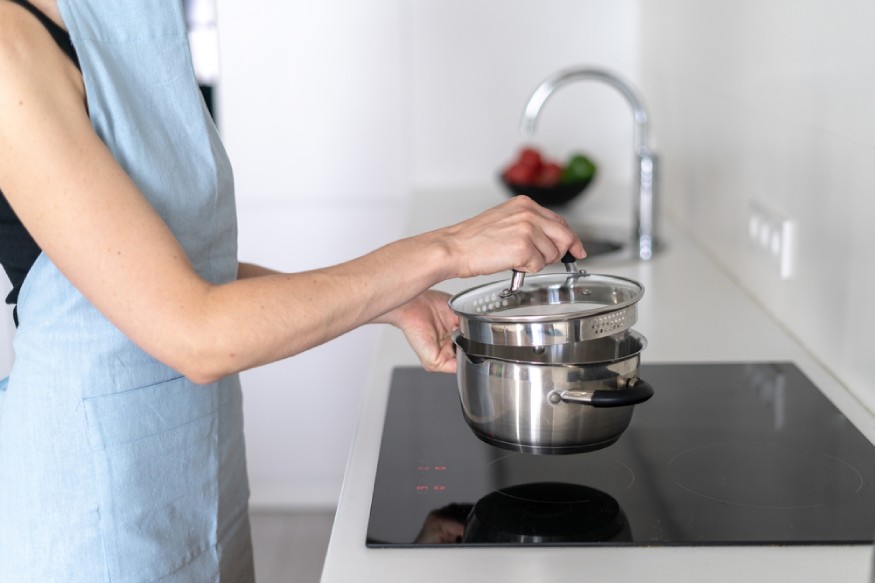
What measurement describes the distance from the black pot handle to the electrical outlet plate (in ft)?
2.28

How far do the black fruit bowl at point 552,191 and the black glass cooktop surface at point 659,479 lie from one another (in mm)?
1108

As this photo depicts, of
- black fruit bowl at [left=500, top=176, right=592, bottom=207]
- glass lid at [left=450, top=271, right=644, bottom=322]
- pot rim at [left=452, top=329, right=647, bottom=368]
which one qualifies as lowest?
black fruit bowl at [left=500, top=176, right=592, bottom=207]

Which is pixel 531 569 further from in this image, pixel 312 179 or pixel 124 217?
pixel 312 179

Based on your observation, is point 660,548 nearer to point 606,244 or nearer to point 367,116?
point 606,244

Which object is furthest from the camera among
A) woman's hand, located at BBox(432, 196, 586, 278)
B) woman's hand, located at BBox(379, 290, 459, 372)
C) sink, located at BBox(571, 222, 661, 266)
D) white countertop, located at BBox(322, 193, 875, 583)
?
sink, located at BBox(571, 222, 661, 266)

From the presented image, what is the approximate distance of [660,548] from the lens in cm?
90

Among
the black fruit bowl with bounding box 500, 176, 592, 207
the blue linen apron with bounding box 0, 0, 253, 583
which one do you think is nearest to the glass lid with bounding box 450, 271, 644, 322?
the blue linen apron with bounding box 0, 0, 253, 583

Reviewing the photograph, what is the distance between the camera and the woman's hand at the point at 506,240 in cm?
99

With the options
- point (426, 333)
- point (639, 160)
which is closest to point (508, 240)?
point (426, 333)

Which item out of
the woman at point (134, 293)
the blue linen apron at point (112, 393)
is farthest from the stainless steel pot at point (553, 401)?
the blue linen apron at point (112, 393)

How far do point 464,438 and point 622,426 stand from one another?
0.24 metres

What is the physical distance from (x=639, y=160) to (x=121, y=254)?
141cm

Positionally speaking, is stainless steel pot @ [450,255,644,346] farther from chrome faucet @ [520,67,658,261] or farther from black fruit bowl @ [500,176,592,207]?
black fruit bowl @ [500,176,592,207]

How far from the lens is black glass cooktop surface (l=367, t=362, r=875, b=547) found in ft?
3.04
